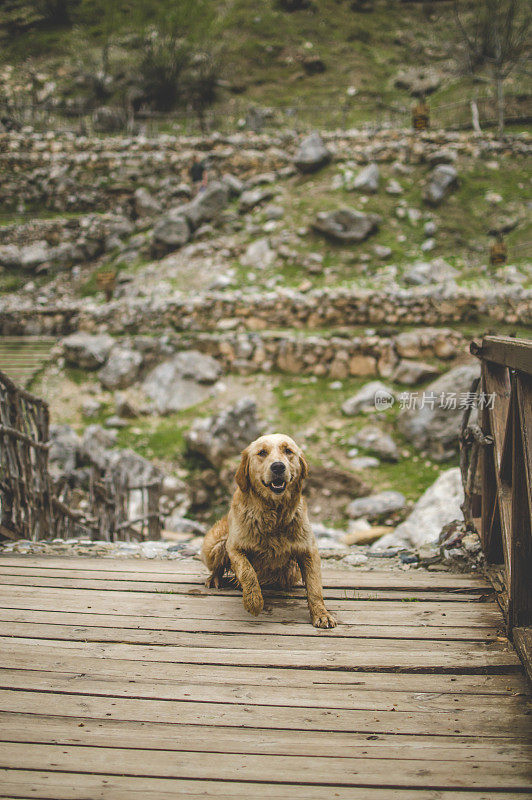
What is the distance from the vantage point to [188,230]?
14180mm

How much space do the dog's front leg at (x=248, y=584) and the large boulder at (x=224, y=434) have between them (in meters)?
6.38

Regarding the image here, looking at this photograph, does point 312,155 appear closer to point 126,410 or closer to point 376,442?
point 126,410

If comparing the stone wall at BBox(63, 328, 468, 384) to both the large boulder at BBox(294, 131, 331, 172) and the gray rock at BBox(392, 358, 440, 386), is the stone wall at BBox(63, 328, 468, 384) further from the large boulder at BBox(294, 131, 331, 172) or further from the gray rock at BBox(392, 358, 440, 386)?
the large boulder at BBox(294, 131, 331, 172)

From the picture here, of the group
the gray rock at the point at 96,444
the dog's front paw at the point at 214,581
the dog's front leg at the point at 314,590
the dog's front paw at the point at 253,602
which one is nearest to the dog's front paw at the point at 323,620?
the dog's front leg at the point at 314,590

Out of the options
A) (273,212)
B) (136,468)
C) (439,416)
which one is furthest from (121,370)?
(439,416)

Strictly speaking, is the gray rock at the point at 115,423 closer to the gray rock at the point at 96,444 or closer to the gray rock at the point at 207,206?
the gray rock at the point at 96,444

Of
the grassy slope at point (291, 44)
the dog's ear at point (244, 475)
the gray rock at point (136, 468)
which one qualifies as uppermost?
the grassy slope at point (291, 44)

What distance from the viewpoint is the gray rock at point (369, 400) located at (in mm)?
9812

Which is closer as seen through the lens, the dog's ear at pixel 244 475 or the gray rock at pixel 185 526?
the dog's ear at pixel 244 475

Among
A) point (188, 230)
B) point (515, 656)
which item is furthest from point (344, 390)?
point (515, 656)

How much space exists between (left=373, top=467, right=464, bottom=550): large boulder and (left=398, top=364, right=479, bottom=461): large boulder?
1600 mm

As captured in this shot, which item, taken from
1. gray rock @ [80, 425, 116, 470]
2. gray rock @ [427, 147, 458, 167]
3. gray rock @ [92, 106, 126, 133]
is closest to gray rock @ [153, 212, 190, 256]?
gray rock @ [80, 425, 116, 470]

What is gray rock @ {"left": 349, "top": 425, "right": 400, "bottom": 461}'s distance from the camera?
8745 mm

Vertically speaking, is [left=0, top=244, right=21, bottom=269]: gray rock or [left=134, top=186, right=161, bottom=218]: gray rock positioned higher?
[left=134, top=186, right=161, bottom=218]: gray rock
